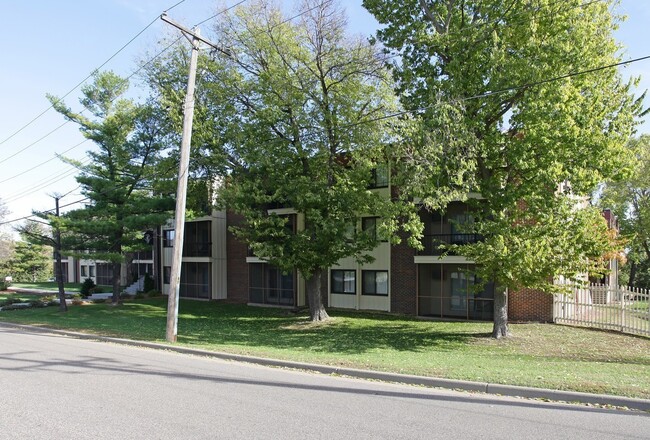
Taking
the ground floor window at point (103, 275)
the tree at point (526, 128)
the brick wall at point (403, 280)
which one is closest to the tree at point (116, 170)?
the brick wall at point (403, 280)

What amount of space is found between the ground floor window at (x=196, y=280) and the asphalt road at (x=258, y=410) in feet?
73.8

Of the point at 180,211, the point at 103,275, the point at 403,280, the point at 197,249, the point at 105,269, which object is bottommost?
the point at 103,275

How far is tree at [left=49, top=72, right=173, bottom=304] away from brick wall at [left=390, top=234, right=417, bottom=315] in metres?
12.5

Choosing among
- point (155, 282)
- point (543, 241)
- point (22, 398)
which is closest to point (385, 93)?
point (543, 241)

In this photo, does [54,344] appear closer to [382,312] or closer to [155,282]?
[382,312]

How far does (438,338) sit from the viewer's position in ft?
55.6

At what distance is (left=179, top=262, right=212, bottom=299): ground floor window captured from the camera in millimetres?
33031

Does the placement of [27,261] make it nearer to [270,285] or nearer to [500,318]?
[270,285]

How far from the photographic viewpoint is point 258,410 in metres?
7.16

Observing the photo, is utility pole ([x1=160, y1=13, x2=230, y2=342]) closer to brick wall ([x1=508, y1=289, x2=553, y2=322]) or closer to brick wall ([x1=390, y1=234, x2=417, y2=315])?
brick wall ([x1=390, y1=234, x2=417, y2=315])

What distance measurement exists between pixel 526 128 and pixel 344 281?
45.6 feet

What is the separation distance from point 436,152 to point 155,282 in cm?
3006

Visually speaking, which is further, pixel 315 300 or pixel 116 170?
pixel 116 170

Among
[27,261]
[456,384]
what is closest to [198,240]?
[456,384]
